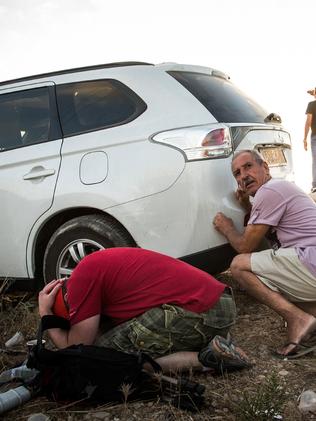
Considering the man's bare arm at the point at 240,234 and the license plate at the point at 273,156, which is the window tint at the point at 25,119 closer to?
the man's bare arm at the point at 240,234

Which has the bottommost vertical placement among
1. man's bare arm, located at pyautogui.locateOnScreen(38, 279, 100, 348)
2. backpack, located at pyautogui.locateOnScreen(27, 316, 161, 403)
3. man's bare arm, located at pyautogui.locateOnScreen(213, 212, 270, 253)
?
backpack, located at pyautogui.locateOnScreen(27, 316, 161, 403)

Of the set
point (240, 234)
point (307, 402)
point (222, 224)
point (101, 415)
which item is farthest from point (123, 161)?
point (307, 402)

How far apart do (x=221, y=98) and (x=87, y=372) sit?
225cm

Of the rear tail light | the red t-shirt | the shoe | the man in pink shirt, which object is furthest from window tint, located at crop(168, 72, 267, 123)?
the shoe

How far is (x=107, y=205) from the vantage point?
3.70m

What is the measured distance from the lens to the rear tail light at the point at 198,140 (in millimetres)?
3586

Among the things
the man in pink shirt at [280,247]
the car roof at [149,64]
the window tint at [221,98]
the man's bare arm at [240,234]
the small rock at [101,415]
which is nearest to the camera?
the small rock at [101,415]

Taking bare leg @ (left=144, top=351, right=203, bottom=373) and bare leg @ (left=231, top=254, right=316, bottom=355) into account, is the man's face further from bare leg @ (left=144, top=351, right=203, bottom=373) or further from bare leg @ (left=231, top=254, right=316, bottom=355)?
bare leg @ (left=144, top=351, right=203, bottom=373)

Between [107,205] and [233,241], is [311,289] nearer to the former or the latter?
[233,241]

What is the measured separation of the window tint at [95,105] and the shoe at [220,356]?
1736mm

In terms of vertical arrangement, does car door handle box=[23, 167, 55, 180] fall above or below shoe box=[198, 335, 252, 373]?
above

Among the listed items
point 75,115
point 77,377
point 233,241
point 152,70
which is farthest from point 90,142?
point 77,377

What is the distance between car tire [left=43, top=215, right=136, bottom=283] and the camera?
3.73 metres

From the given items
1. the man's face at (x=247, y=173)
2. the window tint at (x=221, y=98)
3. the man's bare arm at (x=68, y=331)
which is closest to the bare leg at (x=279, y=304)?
the man's face at (x=247, y=173)
